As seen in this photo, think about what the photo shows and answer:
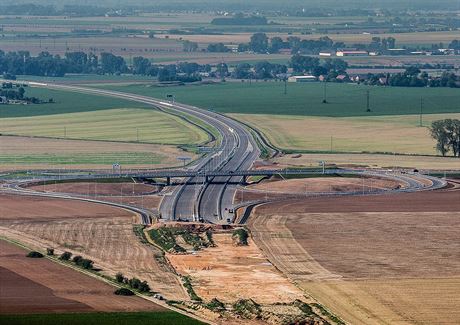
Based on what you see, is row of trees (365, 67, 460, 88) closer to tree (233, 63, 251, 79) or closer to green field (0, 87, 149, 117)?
tree (233, 63, 251, 79)

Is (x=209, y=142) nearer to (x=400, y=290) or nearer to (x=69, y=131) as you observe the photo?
(x=69, y=131)

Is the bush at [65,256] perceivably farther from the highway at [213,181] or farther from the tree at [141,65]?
the tree at [141,65]

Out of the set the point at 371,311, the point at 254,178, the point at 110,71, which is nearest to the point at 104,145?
the point at 254,178

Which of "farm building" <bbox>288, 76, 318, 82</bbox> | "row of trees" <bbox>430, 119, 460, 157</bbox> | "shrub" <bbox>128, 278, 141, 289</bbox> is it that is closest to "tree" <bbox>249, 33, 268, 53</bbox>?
"farm building" <bbox>288, 76, 318, 82</bbox>

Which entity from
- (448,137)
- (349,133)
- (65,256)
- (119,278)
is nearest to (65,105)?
(349,133)

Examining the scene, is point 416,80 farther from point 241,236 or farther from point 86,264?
Answer: point 86,264

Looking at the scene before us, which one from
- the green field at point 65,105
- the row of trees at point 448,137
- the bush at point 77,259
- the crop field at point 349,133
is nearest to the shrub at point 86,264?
the bush at point 77,259

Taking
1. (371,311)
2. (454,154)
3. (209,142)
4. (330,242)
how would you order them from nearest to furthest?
(371,311), (330,242), (454,154), (209,142)
